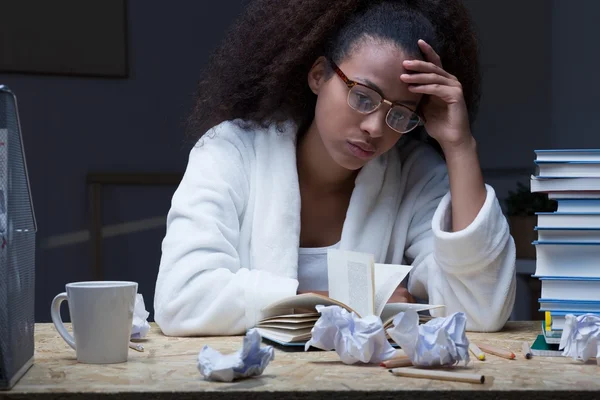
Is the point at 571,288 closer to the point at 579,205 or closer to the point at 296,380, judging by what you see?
the point at 579,205

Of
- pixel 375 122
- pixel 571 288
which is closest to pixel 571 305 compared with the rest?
pixel 571 288

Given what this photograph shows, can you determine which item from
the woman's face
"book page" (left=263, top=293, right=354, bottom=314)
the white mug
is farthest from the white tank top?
the white mug

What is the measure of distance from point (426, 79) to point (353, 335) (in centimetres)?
72

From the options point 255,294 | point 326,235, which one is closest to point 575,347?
point 255,294

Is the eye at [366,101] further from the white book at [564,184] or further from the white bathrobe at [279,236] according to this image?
the white book at [564,184]

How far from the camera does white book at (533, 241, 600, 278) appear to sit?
1231 mm

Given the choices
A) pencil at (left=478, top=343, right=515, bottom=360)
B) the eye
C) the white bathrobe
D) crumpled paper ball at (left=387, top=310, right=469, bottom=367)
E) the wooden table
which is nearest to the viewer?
the wooden table

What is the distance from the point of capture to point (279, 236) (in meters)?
1.75

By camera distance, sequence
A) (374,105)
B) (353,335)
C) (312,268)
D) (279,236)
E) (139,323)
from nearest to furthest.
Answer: (353,335) < (139,323) < (374,105) < (279,236) < (312,268)

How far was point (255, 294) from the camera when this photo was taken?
149cm

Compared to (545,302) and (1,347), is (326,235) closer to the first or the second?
(545,302)

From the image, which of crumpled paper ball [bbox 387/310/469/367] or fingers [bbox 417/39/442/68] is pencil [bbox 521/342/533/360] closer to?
crumpled paper ball [bbox 387/310/469/367]

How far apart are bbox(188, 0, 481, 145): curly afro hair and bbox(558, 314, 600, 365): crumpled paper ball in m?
0.72
